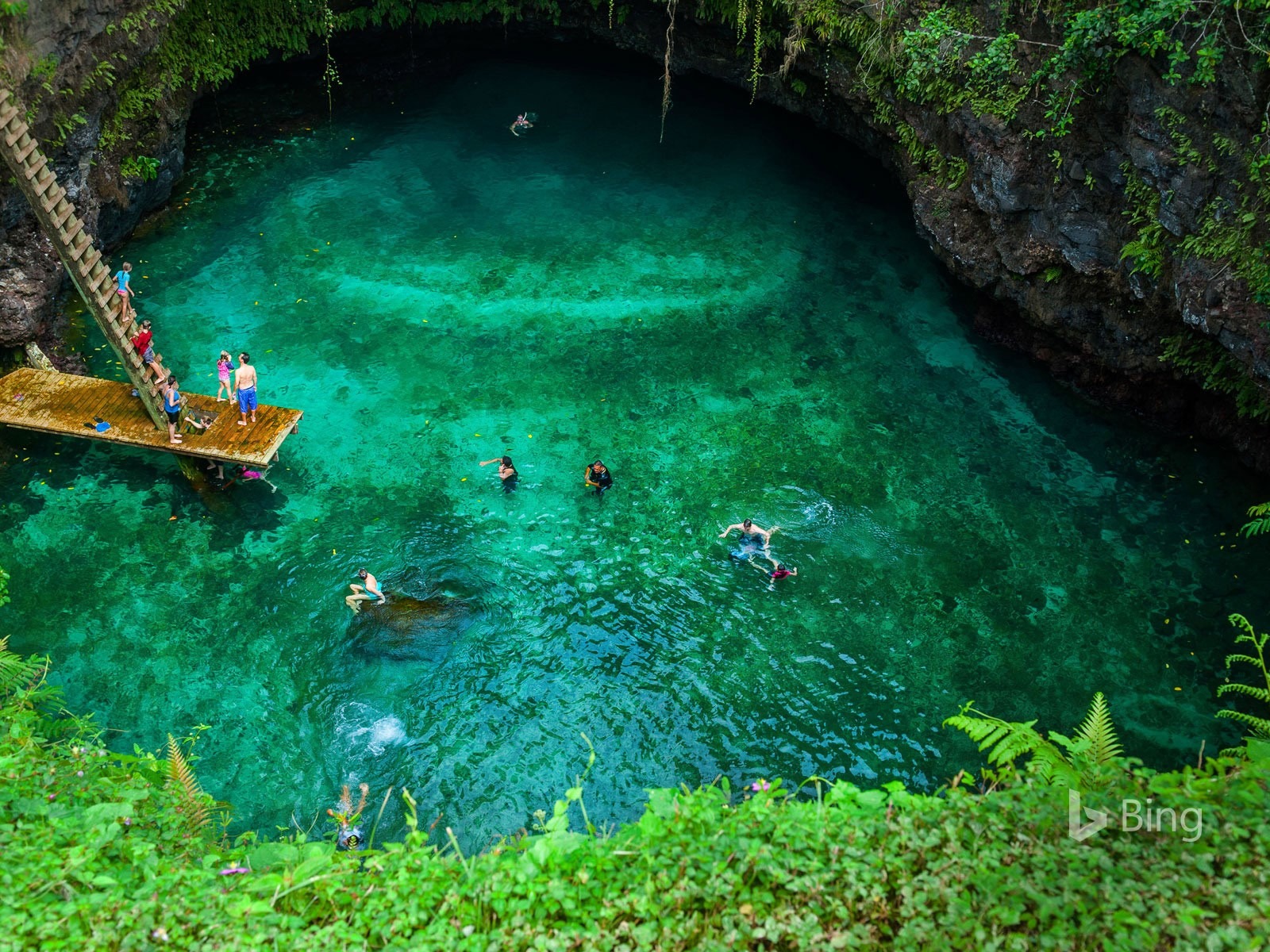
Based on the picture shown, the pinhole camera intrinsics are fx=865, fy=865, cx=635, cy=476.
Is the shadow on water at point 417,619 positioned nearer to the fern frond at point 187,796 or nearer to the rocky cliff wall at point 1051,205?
the fern frond at point 187,796

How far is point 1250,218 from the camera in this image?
10977 mm

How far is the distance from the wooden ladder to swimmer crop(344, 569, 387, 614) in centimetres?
410

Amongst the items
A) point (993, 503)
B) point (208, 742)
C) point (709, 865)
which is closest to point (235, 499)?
point (208, 742)

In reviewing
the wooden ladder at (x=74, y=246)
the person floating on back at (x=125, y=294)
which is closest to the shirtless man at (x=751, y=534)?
the wooden ladder at (x=74, y=246)

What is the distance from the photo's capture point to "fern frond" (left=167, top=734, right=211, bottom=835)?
7.82m

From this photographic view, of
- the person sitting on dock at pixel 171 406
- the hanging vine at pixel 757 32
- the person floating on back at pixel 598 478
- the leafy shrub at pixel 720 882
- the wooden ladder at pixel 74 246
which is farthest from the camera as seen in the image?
the hanging vine at pixel 757 32

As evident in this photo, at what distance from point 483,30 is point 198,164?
8988 mm

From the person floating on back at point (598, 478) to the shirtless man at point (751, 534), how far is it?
76.4 inches

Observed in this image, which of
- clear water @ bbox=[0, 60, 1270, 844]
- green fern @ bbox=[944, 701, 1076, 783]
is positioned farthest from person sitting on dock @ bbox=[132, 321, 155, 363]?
green fern @ bbox=[944, 701, 1076, 783]

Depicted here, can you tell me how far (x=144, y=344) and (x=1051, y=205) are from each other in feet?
47.4

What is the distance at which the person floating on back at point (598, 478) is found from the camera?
1331 cm

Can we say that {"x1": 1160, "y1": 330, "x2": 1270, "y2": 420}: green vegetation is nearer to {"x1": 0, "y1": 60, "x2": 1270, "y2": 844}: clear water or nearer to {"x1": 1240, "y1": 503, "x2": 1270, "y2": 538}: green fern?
{"x1": 0, "y1": 60, "x2": 1270, "y2": 844}: clear water

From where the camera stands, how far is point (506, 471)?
13.5m

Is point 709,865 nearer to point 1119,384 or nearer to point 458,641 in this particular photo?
point 458,641
